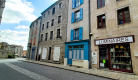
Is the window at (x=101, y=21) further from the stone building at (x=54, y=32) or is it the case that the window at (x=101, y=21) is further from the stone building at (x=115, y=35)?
the stone building at (x=54, y=32)

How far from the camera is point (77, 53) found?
1150cm

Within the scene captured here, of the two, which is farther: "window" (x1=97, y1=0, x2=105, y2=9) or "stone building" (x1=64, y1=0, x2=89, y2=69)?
"stone building" (x1=64, y1=0, x2=89, y2=69)

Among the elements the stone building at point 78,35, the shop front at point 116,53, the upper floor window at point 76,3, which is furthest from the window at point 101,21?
the upper floor window at point 76,3

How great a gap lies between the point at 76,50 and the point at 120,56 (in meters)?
5.37

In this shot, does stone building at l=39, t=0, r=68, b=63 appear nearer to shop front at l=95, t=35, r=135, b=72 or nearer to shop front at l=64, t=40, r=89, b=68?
shop front at l=64, t=40, r=89, b=68

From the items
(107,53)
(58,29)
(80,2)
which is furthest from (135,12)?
(58,29)

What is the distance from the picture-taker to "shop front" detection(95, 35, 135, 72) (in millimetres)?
7477

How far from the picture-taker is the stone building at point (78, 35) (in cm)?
1070

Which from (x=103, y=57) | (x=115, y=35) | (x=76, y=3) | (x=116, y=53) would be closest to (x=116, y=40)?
(x=115, y=35)

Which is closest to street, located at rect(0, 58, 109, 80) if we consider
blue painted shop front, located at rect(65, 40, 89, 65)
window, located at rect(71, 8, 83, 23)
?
blue painted shop front, located at rect(65, 40, 89, 65)

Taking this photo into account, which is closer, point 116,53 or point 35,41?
point 116,53

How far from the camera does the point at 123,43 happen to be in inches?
307

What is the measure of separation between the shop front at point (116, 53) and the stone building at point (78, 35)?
180 cm

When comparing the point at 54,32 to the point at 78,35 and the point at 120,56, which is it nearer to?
the point at 78,35
